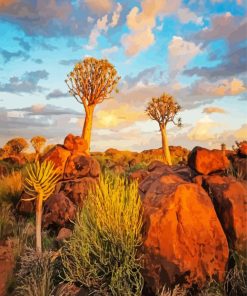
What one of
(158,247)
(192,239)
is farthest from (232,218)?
(158,247)

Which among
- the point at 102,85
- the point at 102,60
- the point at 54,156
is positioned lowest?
the point at 54,156

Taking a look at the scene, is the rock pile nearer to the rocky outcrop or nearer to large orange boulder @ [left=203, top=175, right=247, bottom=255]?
large orange boulder @ [left=203, top=175, right=247, bottom=255]

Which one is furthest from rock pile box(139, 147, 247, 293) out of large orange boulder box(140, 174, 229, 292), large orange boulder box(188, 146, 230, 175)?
large orange boulder box(188, 146, 230, 175)

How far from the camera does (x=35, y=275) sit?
19.2 feet

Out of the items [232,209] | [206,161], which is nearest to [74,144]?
[206,161]

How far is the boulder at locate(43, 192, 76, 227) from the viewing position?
950 centimetres

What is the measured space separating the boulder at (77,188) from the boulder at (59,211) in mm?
520

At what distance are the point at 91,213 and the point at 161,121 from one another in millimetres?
30177

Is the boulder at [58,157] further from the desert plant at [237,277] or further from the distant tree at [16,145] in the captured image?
the distant tree at [16,145]

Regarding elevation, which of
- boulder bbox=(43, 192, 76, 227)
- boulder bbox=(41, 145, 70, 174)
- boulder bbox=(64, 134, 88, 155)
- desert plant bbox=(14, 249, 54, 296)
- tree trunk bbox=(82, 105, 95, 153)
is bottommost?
desert plant bbox=(14, 249, 54, 296)

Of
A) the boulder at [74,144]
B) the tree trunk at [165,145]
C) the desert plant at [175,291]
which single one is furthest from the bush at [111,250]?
the tree trunk at [165,145]

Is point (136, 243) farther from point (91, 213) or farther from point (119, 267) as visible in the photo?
point (91, 213)

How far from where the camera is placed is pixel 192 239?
522 cm

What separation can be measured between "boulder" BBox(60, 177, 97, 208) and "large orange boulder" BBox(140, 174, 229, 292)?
5.21 metres
